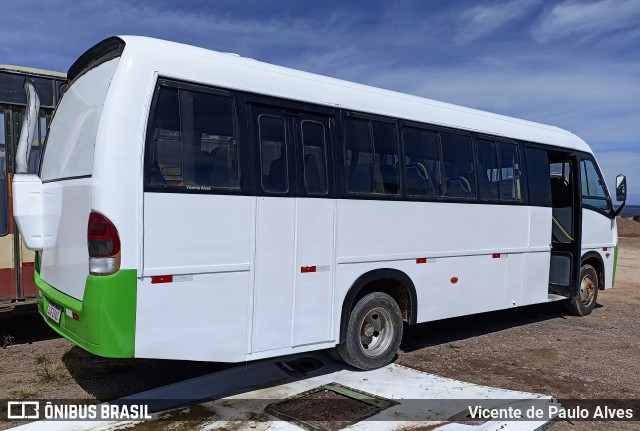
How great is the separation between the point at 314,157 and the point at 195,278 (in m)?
1.81

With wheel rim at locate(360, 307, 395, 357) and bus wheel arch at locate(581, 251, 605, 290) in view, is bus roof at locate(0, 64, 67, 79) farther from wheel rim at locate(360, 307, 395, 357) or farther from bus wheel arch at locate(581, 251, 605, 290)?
bus wheel arch at locate(581, 251, 605, 290)

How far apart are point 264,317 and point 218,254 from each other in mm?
795

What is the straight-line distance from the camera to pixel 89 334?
14.5ft

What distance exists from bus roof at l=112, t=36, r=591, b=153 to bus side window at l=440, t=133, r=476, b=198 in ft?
0.65

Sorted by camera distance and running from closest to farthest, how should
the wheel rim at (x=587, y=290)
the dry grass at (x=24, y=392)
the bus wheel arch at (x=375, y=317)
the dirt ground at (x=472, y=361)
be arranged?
the dry grass at (x=24, y=392) → the dirt ground at (x=472, y=361) → the bus wheel arch at (x=375, y=317) → the wheel rim at (x=587, y=290)

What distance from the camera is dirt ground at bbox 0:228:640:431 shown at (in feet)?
19.1

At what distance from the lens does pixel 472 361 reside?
22.8ft

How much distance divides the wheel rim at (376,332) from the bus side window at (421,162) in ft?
4.80

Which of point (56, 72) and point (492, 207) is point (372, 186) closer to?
point (492, 207)

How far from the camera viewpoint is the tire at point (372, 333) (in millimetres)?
6125

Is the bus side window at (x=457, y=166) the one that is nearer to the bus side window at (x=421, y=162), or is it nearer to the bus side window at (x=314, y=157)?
the bus side window at (x=421, y=162)

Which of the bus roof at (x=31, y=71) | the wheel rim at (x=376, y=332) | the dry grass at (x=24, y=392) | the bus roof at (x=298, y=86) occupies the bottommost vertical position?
the dry grass at (x=24, y=392)

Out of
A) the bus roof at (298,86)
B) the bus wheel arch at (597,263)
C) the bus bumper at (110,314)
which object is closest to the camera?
the bus bumper at (110,314)

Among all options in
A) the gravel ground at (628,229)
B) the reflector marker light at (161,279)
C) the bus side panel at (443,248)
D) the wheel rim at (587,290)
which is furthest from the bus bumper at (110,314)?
the gravel ground at (628,229)
